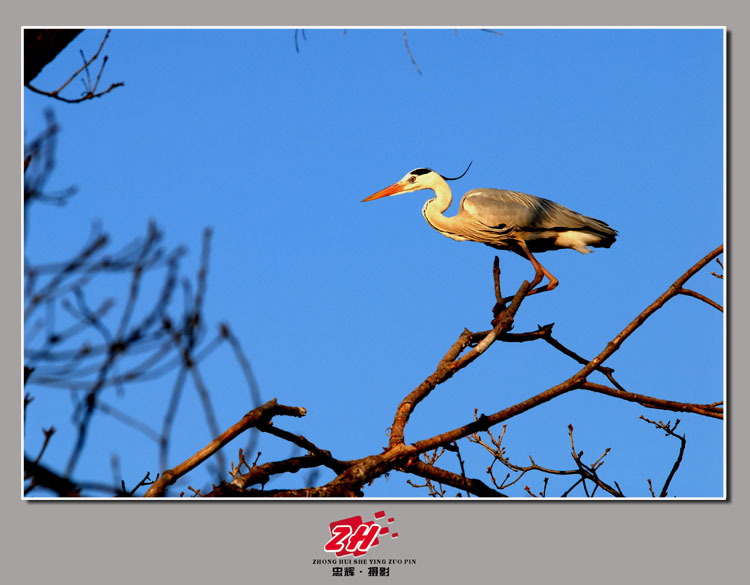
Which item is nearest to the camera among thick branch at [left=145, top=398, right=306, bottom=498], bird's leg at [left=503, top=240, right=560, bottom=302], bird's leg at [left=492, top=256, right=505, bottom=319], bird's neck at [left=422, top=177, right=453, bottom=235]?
thick branch at [left=145, top=398, right=306, bottom=498]

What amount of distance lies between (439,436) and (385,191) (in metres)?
2.40

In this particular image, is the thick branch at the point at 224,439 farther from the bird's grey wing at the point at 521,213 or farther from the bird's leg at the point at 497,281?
the bird's grey wing at the point at 521,213

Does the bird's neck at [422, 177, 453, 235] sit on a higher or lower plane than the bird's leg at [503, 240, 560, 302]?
higher

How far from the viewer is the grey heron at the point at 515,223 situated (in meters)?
4.51

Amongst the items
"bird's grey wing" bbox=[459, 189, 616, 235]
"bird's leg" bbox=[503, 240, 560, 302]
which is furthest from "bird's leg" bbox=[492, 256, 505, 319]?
"bird's grey wing" bbox=[459, 189, 616, 235]

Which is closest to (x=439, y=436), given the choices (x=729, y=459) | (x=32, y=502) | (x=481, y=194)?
(x=729, y=459)

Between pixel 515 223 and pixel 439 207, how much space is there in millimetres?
473

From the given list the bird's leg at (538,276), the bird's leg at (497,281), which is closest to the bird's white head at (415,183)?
the bird's leg at (538,276)

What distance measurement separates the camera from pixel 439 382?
3.09 meters

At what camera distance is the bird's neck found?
4.72m

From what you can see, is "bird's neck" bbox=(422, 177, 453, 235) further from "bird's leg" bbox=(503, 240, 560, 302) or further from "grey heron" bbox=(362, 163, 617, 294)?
"bird's leg" bbox=(503, 240, 560, 302)

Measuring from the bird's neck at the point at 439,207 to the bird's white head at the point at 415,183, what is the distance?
0.5 inches

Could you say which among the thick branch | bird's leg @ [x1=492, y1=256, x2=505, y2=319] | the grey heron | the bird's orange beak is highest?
the bird's orange beak

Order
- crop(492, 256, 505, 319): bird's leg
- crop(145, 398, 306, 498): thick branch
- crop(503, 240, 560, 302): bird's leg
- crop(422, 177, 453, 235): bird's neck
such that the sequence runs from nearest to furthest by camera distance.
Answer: crop(145, 398, 306, 498): thick branch → crop(492, 256, 505, 319): bird's leg → crop(503, 240, 560, 302): bird's leg → crop(422, 177, 453, 235): bird's neck
